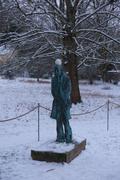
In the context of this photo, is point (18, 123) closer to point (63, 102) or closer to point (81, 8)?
Result: point (63, 102)

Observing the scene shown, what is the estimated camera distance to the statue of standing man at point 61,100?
11.2 meters

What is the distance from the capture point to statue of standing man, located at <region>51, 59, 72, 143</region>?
36.9 ft

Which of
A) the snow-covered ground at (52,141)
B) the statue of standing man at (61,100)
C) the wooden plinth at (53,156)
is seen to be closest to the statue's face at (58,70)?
the statue of standing man at (61,100)

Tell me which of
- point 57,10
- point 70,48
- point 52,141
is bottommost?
point 52,141

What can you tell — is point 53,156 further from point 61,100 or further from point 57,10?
point 57,10

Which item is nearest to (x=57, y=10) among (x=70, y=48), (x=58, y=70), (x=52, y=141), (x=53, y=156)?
(x=70, y=48)

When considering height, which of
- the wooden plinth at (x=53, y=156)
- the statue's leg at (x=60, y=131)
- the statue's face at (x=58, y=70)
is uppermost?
the statue's face at (x=58, y=70)

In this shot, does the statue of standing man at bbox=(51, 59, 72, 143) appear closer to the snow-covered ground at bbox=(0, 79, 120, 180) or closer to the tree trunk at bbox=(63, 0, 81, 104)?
the snow-covered ground at bbox=(0, 79, 120, 180)

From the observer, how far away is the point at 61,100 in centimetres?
1126

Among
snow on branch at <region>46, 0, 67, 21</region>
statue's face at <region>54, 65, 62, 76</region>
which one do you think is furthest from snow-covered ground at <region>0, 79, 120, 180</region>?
snow on branch at <region>46, 0, 67, 21</region>

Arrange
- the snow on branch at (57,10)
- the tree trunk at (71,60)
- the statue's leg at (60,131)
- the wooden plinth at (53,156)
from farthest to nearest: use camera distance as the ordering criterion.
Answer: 1. the tree trunk at (71,60)
2. the snow on branch at (57,10)
3. the statue's leg at (60,131)
4. the wooden plinth at (53,156)

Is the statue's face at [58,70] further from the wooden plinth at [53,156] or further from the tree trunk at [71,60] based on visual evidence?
the tree trunk at [71,60]

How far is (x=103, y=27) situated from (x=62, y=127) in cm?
1252

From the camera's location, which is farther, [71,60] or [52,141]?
[71,60]
